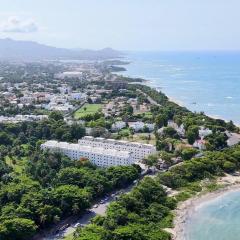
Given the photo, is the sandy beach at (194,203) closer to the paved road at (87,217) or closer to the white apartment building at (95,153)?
the paved road at (87,217)

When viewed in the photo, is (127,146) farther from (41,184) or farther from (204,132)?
(204,132)

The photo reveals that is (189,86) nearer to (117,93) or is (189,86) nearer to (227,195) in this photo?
(117,93)

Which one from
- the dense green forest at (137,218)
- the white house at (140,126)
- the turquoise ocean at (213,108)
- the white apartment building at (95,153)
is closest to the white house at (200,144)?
the white apartment building at (95,153)

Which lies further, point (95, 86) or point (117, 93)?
point (95, 86)

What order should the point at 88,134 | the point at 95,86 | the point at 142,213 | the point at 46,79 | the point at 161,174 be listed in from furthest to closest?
the point at 46,79 < the point at 95,86 < the point at 88,134 < the point at 161,174 < the point at 142,213

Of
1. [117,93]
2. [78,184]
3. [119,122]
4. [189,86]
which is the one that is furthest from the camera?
[189,86]

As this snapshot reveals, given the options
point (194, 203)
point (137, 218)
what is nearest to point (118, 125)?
point (194, 203)

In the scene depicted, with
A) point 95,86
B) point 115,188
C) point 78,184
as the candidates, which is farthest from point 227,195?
point 95,86
